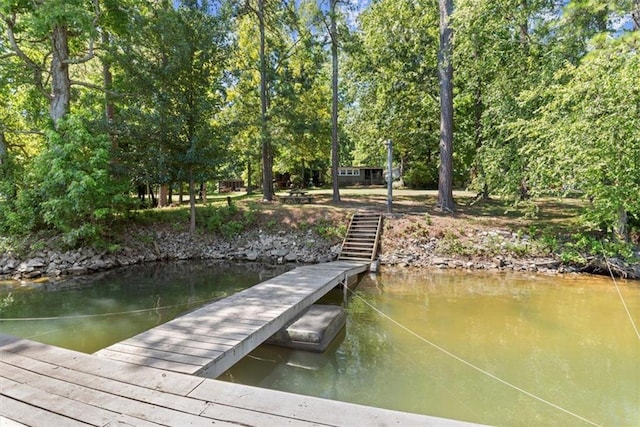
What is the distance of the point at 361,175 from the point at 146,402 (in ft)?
104

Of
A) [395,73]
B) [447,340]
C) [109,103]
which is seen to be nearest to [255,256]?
[447,340]

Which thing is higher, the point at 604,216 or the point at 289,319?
the point at 604,216

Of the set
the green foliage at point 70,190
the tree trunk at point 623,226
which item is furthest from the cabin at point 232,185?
the tree trunk at point 623,226

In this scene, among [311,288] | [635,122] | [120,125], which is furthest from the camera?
[120,125]

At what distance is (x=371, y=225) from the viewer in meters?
11.3

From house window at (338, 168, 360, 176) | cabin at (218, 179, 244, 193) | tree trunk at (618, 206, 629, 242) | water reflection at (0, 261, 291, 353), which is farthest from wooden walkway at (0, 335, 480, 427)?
cabin at (218, 179, 244, 193)

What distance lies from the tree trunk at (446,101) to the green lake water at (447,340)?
15.5 feet

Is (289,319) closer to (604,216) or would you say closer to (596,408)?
(596,408)

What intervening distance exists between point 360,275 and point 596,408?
5868 millimetres

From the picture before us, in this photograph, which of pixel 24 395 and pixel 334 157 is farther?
pixel 334 157

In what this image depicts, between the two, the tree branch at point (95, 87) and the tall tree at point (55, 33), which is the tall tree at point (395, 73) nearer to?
the tree branch at point (95, 87)

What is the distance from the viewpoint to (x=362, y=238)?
10930mm

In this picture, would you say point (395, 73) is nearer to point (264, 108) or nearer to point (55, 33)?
point (264, 108)

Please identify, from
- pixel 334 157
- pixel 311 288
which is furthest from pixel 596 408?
pixel 334 157
